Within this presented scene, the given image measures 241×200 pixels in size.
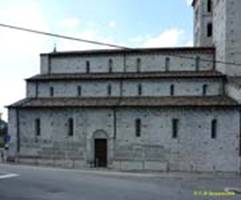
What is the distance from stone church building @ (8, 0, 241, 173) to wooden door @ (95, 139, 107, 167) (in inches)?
3.0

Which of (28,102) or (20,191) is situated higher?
(28,102)

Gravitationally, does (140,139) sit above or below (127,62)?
below

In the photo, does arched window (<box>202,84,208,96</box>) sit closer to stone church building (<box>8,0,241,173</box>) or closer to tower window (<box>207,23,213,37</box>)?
stone church building (<box>8,0,241,173</box>)

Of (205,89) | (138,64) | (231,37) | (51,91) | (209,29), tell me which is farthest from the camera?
(209,29)

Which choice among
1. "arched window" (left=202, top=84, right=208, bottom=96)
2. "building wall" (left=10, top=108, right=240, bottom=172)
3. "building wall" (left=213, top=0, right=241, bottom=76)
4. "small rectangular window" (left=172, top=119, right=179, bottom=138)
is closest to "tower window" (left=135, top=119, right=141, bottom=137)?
"building wall" (left=10, top=108, right=240, bottom=172)

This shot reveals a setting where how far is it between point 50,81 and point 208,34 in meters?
16.2

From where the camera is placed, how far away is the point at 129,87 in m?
34.0

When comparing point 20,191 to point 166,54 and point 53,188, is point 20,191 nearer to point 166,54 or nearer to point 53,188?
point 53,188

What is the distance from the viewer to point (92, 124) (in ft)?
108

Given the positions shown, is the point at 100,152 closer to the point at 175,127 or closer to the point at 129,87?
the point at 129,87

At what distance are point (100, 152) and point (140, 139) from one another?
3.76m

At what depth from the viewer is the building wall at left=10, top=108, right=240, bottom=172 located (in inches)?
1181

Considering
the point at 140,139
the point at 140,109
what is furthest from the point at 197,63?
the point at 140,139

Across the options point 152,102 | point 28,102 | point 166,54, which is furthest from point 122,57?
point 28,102
